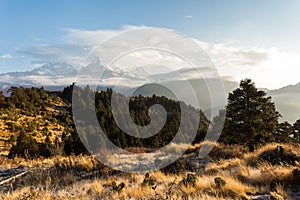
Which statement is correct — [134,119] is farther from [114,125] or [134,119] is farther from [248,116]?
[248,116]

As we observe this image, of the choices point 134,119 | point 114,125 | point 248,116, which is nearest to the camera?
point 248,116

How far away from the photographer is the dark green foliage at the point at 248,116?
1961 centimetres

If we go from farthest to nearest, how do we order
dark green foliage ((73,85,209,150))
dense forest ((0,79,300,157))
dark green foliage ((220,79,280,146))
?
dark green foliage ((73,85,209,150)), dense forest ((0,79,300,157)), dark green foliage ((220,79,280,146))

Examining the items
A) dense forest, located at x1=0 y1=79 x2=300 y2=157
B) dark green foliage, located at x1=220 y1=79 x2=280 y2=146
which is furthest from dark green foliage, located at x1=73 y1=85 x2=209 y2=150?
dark green foliage, located at x1=220 y1=79 x2=280 y2=146

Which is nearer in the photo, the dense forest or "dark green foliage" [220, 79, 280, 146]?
"dark green foliage" [220, 79, 280, 146]

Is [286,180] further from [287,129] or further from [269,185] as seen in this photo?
[287,129]

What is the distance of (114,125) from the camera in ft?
154

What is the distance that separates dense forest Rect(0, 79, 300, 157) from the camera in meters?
20.1

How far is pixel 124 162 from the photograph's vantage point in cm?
1227

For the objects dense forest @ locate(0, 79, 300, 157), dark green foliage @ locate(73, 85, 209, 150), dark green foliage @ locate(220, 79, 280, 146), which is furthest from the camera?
dark green foliage @ locate(73, 85, 209, 150)

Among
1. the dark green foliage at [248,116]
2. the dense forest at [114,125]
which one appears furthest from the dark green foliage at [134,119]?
the dark green foliage at [248,116]

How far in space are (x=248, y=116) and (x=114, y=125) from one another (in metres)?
30.6

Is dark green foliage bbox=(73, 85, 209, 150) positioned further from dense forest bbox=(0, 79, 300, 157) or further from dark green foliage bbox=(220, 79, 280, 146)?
dark green foliage bbox=(220, 79, 280, 146)

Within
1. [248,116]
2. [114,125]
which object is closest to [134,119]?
[114,125]
